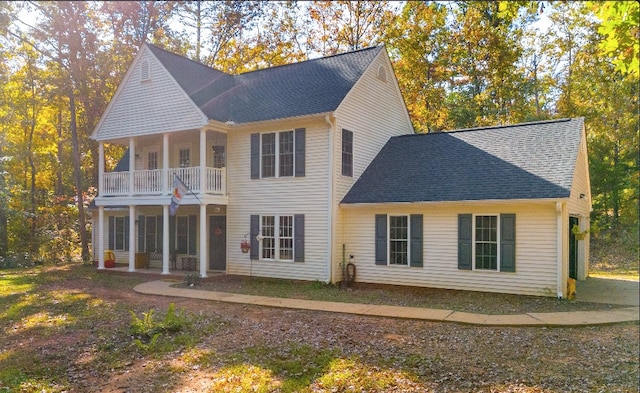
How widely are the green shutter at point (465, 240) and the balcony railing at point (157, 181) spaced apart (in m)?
8.06

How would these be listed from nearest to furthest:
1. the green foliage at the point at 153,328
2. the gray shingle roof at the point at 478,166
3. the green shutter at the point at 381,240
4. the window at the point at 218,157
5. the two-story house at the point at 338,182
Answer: the green foliage at the point at 153,328 < the gray shingle roof at the point at 478,166 < the two-story house at the point at 338,182 < the green shutter at the point at 381,240 < the window at the point at 218,157

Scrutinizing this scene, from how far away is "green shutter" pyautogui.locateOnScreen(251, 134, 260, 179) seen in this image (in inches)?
633

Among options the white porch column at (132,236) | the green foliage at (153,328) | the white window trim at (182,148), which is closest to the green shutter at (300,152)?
the white window trim at (182,148)

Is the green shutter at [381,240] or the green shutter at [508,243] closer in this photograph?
the green shutter at [508,243]

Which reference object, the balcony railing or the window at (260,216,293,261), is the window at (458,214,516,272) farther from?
the balcony railing

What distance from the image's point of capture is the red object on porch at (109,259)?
19.2 meters

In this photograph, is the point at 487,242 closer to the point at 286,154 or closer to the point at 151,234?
the point at 286,154

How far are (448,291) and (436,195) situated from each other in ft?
8.86

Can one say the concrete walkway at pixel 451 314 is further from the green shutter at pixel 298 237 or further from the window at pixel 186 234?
the window at pixel 186 234

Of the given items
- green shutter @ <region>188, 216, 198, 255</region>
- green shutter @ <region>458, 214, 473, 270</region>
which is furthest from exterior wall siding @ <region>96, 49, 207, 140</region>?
green shutter @ <region>458, 214, 473, 270</region>

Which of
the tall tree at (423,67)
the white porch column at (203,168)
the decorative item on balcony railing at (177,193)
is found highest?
the tall tree at (423,67)

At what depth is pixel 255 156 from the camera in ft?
52.9

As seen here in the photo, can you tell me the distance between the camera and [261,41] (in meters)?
28.9

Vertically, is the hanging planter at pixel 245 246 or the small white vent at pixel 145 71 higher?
the small white vent at pixel 145 71
